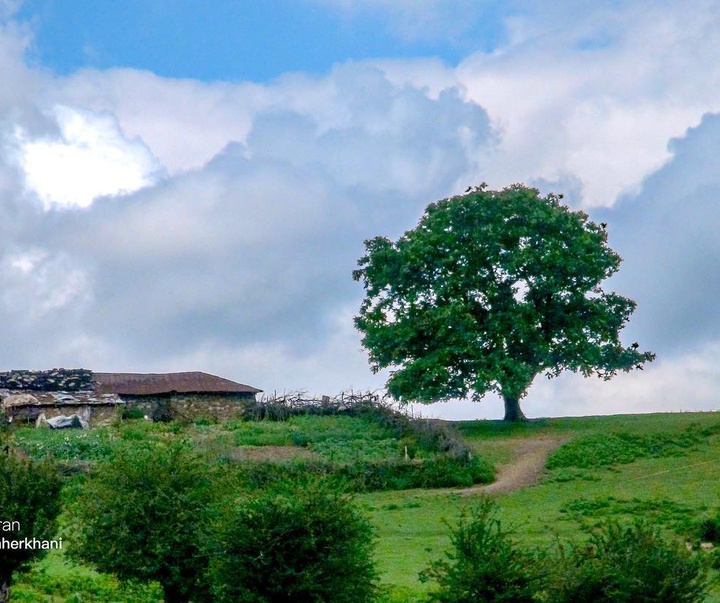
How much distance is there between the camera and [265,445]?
43.9m

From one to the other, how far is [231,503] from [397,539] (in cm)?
1182

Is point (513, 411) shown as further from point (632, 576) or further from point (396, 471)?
point (632, 576)

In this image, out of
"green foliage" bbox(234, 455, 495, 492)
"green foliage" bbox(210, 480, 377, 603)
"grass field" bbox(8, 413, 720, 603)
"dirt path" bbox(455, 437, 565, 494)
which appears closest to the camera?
"green foliage" bbox(210, 480, 377, 603)

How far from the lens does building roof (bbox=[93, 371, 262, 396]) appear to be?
5838 cm

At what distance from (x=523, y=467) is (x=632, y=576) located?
1073 inches

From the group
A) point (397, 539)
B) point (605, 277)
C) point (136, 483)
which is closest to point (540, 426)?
point (605, 277)

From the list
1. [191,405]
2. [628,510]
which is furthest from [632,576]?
[191,405]

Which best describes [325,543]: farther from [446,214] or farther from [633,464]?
[446,214]

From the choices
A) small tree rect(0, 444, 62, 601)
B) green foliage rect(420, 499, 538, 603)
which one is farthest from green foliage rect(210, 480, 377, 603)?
small tree rect(0, 444, 62, 601)

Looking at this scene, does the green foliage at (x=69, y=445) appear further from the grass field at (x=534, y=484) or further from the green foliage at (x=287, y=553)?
the green foliage at (x=287, y=553)

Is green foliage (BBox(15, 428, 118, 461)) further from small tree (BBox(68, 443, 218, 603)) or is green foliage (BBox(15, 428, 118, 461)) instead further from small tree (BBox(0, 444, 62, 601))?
small tree (BBox(68, 443, 218, 603))

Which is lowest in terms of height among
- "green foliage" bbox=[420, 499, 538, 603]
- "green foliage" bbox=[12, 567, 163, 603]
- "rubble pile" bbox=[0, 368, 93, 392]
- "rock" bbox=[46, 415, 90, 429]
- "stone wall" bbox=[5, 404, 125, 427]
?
"green foliage" bbox=[12, 567, 163, 603]

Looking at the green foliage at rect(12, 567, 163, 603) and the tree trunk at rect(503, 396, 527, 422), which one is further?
the tree trunk at rect(503, 396, 527, 422)

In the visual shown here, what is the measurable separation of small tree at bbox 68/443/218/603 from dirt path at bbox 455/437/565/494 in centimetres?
1812
